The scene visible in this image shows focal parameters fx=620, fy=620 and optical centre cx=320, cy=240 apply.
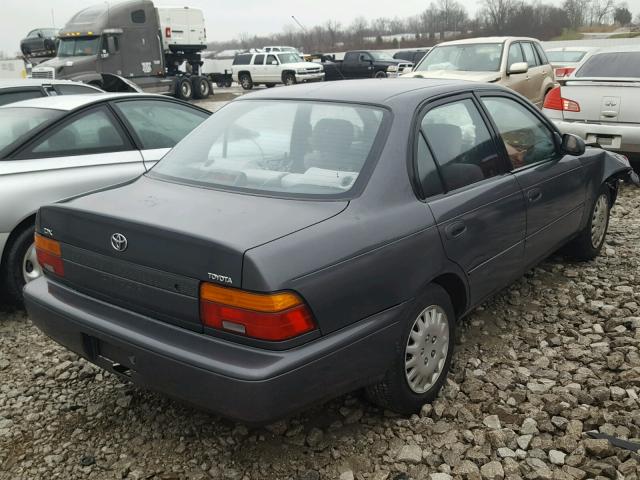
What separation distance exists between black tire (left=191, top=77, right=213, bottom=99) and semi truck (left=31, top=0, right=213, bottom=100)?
1.13m

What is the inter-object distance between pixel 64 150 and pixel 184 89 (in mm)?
21095

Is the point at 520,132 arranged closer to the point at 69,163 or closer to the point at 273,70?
the point at 69,163

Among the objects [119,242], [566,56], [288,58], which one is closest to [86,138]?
[119,242]

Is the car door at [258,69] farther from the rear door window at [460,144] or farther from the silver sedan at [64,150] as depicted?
the rear door window at [460,144]

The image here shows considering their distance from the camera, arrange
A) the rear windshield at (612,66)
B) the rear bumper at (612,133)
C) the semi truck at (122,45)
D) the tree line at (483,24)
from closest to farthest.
A: the rear bumper at (612,133)
the rear windshield at (612,66)
the semi truck at (122,45)
the tree line at (483,24)

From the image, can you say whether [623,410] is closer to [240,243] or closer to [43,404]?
[240,243]

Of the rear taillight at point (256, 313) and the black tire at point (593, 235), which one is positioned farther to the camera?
the black tire at point (593, 235)

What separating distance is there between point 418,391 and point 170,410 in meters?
1.23

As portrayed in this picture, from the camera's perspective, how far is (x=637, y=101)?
22.9ft

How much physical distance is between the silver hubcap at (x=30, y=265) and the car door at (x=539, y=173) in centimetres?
307

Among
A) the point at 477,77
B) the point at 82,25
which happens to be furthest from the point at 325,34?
the point at 477,77

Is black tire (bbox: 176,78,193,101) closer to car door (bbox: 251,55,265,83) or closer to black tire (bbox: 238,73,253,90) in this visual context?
car door (bbox: 251,55,265,83)

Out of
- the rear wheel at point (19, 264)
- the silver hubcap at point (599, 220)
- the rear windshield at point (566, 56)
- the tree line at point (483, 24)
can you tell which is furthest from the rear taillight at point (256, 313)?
the tree line at point (483, 24)

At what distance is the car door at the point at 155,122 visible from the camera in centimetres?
485
